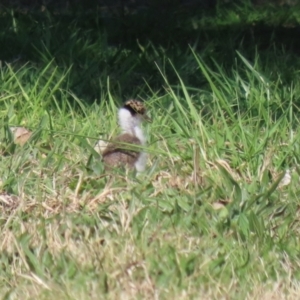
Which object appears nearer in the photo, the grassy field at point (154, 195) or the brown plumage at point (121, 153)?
the grassy field at point (154, 195)

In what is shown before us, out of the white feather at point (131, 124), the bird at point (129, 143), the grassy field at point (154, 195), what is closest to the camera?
the grassy field at point (154, 195)

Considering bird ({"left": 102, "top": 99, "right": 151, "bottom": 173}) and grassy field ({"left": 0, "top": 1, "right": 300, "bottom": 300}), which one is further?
bird ({"left": 102, "top": 99, "right": 151, "bottom": 173})

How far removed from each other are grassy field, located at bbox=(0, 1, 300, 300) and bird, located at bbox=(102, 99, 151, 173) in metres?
0.07

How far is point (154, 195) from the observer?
16.1ft

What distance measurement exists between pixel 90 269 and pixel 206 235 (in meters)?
0.64

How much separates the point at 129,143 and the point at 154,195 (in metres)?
0.45

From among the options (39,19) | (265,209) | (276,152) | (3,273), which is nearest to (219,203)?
(265,209)

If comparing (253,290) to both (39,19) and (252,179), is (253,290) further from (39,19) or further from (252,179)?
(39,19)

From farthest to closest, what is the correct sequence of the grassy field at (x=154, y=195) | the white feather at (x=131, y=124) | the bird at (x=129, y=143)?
the white feather at (x=131, y=124) < the bird at (x=129, y=143) < the grassy field at (x=154, y=195)

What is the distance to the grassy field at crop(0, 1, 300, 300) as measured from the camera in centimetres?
421

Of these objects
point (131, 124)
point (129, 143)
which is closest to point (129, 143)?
point (129, 143)

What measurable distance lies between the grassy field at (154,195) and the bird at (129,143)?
0.24 ft

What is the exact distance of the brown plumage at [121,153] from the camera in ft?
17.0

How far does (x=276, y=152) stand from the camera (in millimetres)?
5246
